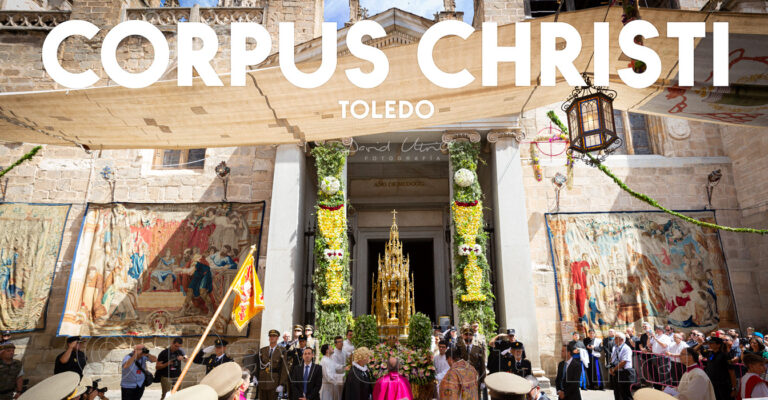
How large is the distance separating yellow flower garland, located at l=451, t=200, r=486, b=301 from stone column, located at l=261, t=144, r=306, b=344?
4.16 meters

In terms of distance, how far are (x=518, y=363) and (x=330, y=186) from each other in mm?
6004

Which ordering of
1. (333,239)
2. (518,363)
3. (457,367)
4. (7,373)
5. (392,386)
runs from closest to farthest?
(392,386) → (457,367) → (7,373) → (518,363) → (333,239)

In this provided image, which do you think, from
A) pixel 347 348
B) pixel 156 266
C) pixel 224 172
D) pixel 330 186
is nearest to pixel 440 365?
pixel 347 348

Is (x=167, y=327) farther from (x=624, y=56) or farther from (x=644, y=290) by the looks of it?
(x=644, y=290)

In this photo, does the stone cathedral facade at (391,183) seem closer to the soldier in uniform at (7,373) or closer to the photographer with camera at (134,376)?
the photographer with camera at (134,376)

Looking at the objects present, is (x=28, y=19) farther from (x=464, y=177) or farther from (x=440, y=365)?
(x=440, y=365)

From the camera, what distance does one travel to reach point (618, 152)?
1274 cm

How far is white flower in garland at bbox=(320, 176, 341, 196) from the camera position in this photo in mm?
10664

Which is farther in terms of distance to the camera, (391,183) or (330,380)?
(391,183)

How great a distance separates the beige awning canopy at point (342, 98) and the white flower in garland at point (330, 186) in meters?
5.78

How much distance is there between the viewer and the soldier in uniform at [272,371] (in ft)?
25.1

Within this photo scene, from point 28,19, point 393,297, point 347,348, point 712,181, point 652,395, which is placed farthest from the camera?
point 28,19

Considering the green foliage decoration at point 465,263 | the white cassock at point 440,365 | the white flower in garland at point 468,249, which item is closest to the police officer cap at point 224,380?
the white cassock at point 440,365

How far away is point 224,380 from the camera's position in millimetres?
3092
